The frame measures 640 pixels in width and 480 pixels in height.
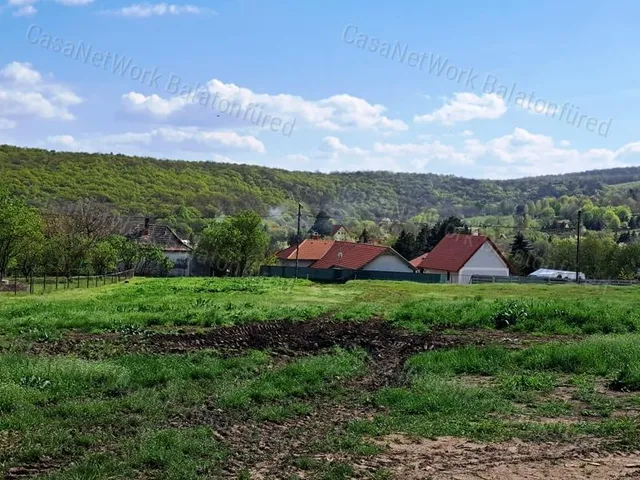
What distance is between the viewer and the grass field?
6586 mm

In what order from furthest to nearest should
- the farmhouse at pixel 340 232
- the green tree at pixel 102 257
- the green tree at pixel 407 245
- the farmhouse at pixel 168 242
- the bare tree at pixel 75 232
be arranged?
the farmhouse at pixel 340 232
the green tree at pixel 407 245
the farmhouse at pixel 168 242
the green tree at pixel 102 257
the bare tree at pixel 75 232

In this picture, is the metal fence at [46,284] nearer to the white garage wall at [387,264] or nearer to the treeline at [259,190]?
the white garage wall at [387,264]

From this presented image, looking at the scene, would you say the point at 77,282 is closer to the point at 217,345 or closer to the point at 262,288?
the point at 262,288

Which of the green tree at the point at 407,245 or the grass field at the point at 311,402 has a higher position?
the green tree at the point at 407,245

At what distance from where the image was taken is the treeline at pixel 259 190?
100 metres

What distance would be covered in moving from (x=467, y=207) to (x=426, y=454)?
126m

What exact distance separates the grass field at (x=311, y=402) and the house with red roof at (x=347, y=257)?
43.3m

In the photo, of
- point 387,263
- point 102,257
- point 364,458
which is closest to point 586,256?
point 387,263

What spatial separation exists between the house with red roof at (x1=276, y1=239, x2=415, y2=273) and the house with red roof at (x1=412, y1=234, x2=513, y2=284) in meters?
2.80

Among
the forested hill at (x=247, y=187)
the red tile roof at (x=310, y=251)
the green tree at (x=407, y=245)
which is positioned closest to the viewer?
the red tile roof at (x=310, y=251)

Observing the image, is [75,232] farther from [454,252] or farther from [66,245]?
[454,252]

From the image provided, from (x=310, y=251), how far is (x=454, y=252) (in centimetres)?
1574

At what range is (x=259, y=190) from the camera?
126m

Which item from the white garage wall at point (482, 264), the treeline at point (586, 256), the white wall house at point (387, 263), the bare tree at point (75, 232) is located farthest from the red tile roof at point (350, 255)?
the bare tree at point (75, 232)
